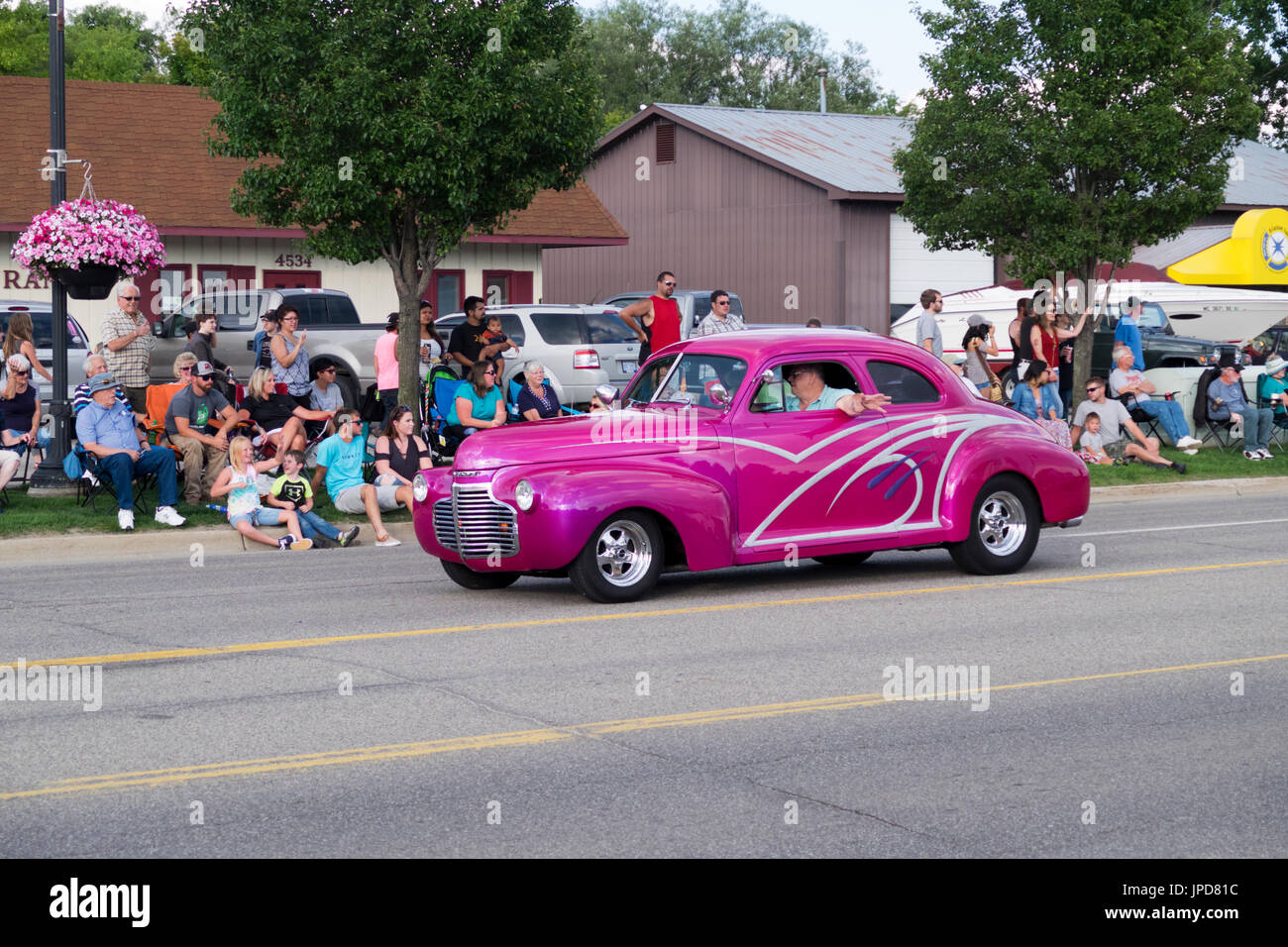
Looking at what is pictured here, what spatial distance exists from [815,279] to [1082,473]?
2742cm

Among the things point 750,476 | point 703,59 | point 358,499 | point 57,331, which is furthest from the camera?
point 703,59

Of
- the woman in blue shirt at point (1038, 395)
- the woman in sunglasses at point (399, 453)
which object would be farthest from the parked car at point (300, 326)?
the woman in blue shirt at point (1038, 395)

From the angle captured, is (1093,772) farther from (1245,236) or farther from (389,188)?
(1245,236)

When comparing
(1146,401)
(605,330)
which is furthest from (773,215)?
(1146,401)

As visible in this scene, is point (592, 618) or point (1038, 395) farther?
point (1038, 395)

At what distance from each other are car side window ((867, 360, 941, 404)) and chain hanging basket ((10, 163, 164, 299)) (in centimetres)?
848

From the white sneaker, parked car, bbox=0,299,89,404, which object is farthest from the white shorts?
parked car, bbox=0,299,89,404

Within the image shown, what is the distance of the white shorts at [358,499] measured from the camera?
15.9 m

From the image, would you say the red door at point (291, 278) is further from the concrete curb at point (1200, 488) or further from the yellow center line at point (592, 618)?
the yellow center line at point (592, 618)

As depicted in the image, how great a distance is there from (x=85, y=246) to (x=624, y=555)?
26.7 ft

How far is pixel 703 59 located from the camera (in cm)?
8088

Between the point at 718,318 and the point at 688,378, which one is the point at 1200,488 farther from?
the point at 688,378

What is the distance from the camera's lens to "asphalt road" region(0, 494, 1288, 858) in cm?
585

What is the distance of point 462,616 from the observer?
10719 millimetres
